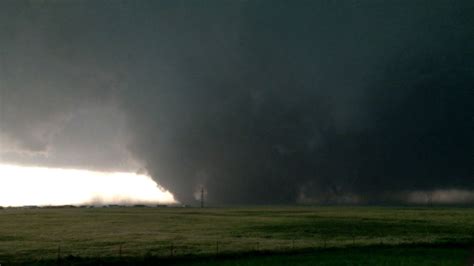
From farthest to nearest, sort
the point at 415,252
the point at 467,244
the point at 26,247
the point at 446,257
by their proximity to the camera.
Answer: the point at 467,244, the point at 26,247, the point at 415,252, the point at 446,257

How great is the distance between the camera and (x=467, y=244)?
48.5m

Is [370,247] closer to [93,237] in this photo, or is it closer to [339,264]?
[339,264]

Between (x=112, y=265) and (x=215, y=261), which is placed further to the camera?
(x=215, y=261)

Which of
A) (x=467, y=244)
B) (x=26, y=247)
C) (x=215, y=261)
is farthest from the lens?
(x=467, y=244)

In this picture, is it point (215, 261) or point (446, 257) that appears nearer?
point (215, 261)

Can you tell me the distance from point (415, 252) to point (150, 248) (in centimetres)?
2494

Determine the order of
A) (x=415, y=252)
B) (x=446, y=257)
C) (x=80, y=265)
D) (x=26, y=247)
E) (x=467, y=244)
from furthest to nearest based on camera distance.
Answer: (x=467, y=244)
(x=26, y=247)
(x=415, y=252)
(x=446, y=257)
(x=80, y=265)

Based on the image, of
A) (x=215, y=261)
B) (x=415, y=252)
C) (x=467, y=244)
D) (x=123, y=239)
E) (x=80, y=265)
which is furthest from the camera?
(x=123, y=239)

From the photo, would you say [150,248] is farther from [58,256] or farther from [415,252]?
[415,252]

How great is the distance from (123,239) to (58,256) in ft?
50.8

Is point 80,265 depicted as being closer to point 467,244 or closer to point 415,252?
point 415,252

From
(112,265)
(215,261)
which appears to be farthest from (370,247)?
(112,265)

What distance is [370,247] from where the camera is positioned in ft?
148

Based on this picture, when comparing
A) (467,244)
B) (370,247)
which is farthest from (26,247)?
(467,244)
